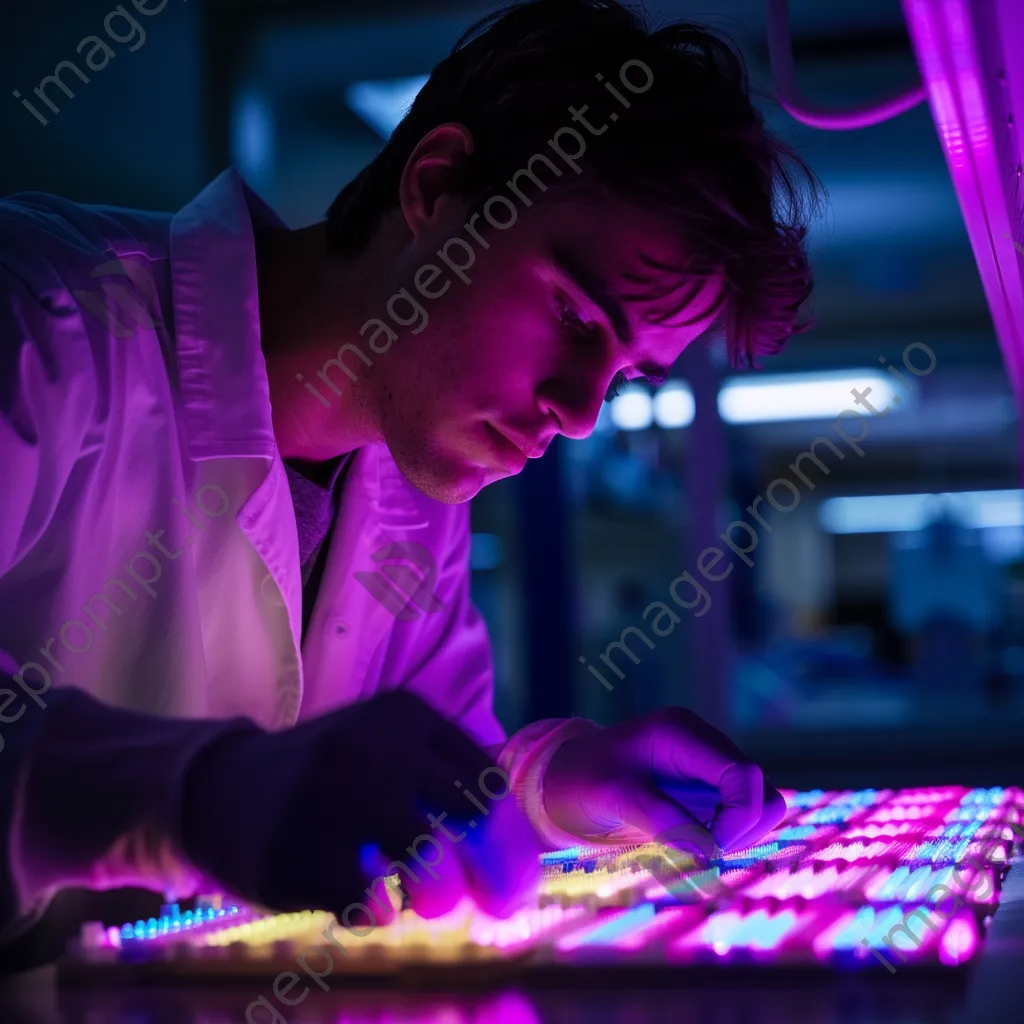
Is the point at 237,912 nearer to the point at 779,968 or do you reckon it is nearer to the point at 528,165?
the point at 779,968

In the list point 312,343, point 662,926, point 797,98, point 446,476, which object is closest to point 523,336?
point 446,476

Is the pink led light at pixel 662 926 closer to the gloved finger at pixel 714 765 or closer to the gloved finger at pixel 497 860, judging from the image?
the gloved finger at pixel 497 860

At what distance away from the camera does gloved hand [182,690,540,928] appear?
57 cm

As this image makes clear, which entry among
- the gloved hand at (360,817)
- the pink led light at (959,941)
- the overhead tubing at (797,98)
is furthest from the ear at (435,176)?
the pink led light at (959,941)

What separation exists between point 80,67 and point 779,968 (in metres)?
1.89

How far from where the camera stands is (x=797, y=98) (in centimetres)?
93

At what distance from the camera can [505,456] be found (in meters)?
1.31

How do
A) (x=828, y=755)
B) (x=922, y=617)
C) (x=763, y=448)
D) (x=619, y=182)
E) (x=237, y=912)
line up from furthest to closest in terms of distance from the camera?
(x=763, y=448) < (x=922, y=617) < (x=828, y=755) < (x=619, y=182) < (x=237, y=912)

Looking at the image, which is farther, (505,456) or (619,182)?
(505,456)

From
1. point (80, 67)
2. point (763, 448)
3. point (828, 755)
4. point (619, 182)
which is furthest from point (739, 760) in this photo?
point (763, 448)

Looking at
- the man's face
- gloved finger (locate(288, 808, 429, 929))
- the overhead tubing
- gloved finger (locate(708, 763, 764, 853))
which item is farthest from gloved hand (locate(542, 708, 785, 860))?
the overhead tubing

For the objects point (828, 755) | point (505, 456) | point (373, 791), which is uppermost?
point (505, 456)

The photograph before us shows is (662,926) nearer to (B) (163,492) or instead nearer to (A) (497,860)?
(A) (497,860)

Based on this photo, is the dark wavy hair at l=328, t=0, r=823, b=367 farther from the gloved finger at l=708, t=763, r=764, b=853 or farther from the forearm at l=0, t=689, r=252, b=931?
the forearm at l=0, t=689, r=252, b=931
